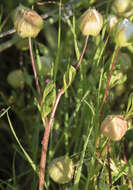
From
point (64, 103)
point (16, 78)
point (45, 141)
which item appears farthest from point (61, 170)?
point (16, 78)

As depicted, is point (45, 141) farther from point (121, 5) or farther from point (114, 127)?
point (121, 5)

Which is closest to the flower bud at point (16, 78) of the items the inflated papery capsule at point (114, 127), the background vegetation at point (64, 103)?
the background vegetation at point (64, 103)

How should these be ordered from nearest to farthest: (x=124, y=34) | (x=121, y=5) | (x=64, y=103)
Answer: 1. (x=124, y=34)
2. (x=64, y=103)
3. (x=121, y=5)

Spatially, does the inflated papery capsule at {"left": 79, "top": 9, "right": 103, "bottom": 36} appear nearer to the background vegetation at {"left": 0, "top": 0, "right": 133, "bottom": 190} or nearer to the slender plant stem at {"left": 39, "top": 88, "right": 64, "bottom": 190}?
the background vegetation at {"left": 0, "top": 0, "right": 133, "bottom": 190}

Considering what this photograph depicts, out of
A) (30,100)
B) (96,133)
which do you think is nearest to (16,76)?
(30,100)

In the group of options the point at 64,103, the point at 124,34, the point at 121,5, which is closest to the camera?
the point at 124,34
